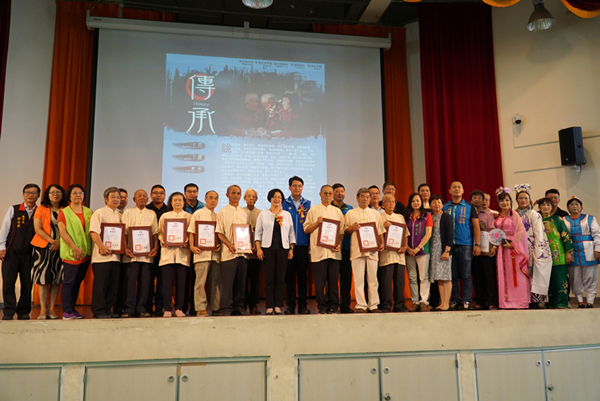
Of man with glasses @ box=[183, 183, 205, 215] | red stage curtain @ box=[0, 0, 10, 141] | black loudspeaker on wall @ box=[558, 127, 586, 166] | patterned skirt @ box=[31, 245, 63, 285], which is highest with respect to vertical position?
red stage curtain @ box=[0, 0, 10, 141]

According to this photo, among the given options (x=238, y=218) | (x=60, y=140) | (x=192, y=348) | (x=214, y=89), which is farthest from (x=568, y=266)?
(x=60, y=140)

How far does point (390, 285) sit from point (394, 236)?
0.51 metres

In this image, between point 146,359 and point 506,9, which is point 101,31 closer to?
point 146,359

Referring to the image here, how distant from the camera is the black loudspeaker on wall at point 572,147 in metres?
6.65

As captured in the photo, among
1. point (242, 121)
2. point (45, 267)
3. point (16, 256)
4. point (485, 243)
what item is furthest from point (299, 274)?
point (242, 121)

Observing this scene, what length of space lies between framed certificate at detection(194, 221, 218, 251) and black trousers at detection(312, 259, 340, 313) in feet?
3.44

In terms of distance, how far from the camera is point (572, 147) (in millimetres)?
6672

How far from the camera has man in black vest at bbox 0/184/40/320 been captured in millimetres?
4371

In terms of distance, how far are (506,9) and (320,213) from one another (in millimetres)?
5527

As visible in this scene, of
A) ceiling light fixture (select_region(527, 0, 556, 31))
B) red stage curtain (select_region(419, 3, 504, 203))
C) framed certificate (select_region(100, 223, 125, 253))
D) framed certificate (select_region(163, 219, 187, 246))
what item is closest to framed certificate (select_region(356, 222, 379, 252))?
framed certificate (select_region(163, 219, 187, 246))

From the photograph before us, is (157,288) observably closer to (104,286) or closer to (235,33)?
(104,286)

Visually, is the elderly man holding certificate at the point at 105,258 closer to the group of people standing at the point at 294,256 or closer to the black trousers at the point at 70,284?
the group of people standing at the point at 294,256

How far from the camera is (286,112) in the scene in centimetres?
730

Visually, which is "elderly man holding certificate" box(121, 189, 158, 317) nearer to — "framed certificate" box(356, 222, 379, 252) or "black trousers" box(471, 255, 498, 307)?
"framed certificate" box(356, 222, 379, 252)
